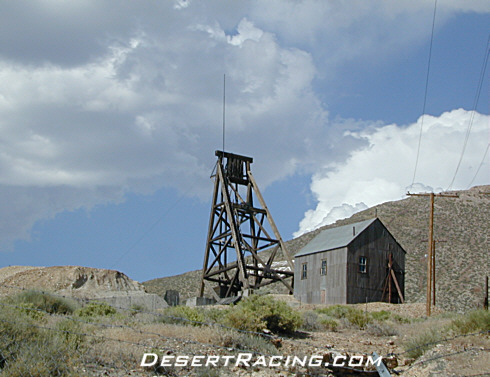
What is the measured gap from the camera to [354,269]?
99.9 ft

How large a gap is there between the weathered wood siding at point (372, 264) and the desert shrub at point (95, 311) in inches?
659

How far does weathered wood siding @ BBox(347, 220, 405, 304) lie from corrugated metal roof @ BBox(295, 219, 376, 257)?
12.0 inches

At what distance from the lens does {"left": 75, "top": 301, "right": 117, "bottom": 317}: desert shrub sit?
49.7 feet

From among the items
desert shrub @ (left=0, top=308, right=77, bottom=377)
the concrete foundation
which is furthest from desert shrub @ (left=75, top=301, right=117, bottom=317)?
the concrete foundation

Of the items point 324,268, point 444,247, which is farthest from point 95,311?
point 444,247

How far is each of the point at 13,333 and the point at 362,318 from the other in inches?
494

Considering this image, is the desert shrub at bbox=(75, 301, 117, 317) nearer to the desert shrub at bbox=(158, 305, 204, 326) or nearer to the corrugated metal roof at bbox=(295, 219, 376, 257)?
the desert shrub at bbox=(158, 305, 204, 326)

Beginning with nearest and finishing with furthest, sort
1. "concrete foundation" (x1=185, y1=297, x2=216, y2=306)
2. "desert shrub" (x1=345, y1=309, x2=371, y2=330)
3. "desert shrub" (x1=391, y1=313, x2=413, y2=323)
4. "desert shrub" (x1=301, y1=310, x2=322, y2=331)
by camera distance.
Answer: "desert shrub" (x1=301, y1=310, x2=322, y2=331), "desert shrub" (x1=345, y1=309, x2=371, y2=330), "desert shrub" (x1=391, y1=313, x2=413, y2=323), "concrete foundation" (x1=185, y1=297, x2=216, y2=306)

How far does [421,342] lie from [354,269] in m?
15.5

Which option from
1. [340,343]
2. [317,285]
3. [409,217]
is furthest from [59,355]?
[409,217]

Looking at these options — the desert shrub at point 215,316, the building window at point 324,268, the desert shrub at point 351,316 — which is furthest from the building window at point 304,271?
the desert shrub at point 215,316

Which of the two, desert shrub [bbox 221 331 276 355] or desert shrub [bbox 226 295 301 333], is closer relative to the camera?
desert shrub [bbox 221 331 276 355]

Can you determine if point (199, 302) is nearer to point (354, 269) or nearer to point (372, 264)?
point (354, 269)

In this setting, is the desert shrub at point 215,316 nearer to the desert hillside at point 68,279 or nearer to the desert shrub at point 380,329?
the desert shrub at point 380,329
